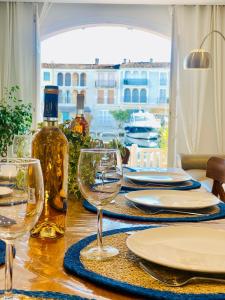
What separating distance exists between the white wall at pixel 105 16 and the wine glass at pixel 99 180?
5242mm

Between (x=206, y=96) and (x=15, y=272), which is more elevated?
(x=206, y=96)

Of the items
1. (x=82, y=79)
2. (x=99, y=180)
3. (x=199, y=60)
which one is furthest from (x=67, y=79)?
(x=99, y=180)

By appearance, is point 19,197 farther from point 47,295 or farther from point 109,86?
point 109,86

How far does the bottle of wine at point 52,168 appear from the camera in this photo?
40.5 inches

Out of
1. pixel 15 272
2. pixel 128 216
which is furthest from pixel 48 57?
pixel 15 272

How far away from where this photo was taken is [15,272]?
0.81 m

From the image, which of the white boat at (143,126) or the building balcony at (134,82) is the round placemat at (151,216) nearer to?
the white boat at (143,126)

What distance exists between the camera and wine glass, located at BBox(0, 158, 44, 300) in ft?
2.06

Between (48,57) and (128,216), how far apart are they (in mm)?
5205

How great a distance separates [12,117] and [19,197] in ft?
15.1

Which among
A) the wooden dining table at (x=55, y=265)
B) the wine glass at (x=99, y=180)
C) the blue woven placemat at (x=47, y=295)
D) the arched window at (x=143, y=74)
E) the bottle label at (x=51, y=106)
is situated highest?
the arched window at (x=143, y=74)

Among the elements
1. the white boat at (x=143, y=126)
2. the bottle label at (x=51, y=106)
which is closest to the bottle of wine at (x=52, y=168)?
the bottle label at (x=51, y=106)

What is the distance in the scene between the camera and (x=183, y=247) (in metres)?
0.93

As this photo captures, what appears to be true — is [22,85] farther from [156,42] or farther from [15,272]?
[15,272]
